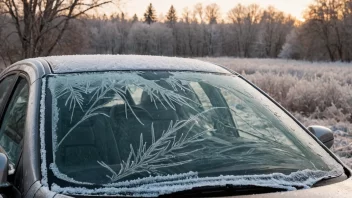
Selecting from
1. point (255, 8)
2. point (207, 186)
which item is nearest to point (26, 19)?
point (207, 186)

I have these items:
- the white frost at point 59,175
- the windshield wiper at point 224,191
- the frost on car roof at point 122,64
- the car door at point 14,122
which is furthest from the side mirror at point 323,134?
the car door at point 14,122

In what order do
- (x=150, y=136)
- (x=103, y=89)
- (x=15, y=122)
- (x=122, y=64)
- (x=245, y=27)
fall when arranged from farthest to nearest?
(x=245, y=27) < (x=122, y=64) < (x=15, y=122) < (x=103, y=89) < (x=150, y=136)

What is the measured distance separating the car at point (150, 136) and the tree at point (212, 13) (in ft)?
381

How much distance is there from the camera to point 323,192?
201 cm

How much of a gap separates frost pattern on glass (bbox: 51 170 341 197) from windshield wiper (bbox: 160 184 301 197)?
16 mm

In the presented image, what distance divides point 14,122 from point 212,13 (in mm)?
120338

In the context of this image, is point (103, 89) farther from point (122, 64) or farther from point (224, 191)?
point (224, 191)

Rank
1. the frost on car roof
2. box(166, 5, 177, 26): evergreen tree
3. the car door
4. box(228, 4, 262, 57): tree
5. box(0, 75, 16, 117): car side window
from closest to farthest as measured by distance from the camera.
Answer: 1. the car door
2. the frost on car roof
3. box(0, 75, 16, 117): car side window
4. box(228, 4, 262, 57): tree
5. box(166, 5, 177, 26): evergreen tree

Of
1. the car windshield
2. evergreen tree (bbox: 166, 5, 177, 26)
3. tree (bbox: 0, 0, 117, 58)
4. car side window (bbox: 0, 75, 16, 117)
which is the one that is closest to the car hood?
the car windshield

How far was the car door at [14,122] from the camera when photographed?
7.18 ft

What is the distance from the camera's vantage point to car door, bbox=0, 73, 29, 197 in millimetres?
2189

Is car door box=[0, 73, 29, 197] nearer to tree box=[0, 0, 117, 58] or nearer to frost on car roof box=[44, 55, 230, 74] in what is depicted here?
frost on car roof box=[44, 55, 230, 74]

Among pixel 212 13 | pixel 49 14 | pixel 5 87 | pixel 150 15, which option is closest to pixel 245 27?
pixel 212 13

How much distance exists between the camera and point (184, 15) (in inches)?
4648
